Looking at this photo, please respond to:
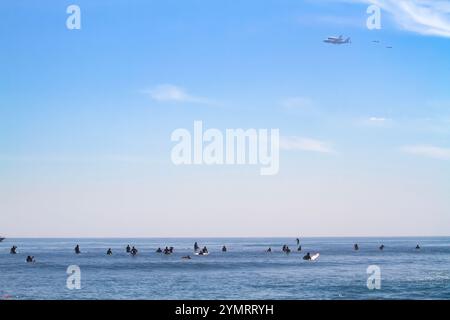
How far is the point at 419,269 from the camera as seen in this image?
2648 inches

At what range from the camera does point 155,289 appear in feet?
167

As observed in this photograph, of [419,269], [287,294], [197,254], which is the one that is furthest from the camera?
[197,254]

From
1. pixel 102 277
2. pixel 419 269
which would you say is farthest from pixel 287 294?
pixel 419 269

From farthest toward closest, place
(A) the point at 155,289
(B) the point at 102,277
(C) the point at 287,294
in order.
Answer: (B) the point at 102,277, (A) the point at 155,289, (C) the point at 287,294

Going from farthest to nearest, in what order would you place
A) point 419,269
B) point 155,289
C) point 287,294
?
point 419,269 < point 155,289 < point 287,294
